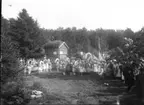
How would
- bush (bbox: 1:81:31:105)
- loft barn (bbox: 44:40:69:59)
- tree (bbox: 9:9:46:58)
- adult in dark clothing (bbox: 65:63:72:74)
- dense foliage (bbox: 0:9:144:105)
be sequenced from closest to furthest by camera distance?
bush (bbox: 1:81:31:105) < dense foliage (bbox: 0:9:144:105) < adult in dark clothing (bbox: 65:63:72:74) < tree (bbox: 9:9:46:58) < loft barn (bbox: 44:40:69:59)

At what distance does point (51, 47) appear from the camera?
165ft

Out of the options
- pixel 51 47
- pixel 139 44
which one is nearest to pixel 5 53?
pixel 139 44

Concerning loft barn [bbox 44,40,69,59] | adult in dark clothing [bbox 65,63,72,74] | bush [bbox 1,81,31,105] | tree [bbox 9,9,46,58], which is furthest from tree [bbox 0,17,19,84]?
loft barn [bbox 44,40,69,59]

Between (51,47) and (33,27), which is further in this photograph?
(51,47)

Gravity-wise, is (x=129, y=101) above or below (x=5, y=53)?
below

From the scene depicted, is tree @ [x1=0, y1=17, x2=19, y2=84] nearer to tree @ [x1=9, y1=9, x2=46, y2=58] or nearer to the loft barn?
tree @ [x1=9, y1=9, x2=46, y2=58]

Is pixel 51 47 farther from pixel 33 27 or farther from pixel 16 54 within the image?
pixel 16 54

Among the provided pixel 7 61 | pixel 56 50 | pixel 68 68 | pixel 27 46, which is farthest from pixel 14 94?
pixel 56 50

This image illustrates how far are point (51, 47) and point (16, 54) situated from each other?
41.1 m

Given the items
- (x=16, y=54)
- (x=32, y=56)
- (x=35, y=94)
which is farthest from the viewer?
(x=32, y=56)

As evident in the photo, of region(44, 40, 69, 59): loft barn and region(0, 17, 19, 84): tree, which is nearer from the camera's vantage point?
region(0, 17, 19, 84): tree

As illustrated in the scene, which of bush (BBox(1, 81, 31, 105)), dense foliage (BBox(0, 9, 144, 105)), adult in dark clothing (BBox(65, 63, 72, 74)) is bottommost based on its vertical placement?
bush (BBox(1, 81, 31, 105))

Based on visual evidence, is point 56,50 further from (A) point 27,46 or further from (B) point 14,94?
(B) point 14,94

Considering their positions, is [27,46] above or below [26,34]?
below
